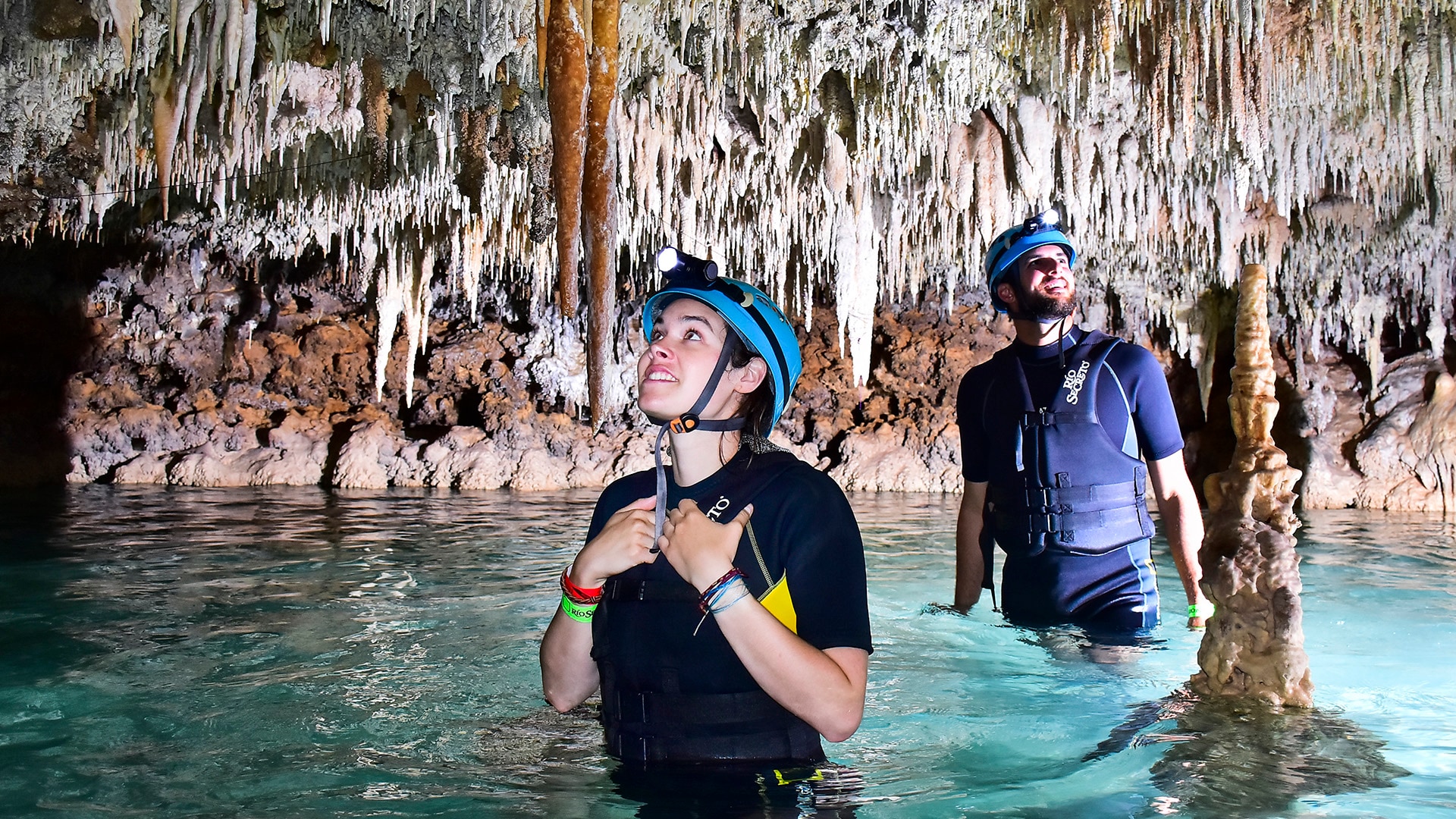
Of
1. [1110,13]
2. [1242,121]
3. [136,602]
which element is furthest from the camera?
[1242,121]

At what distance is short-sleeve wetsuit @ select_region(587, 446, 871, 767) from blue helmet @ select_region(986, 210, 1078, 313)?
187 centimetres

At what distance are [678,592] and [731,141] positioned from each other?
7.30 metres

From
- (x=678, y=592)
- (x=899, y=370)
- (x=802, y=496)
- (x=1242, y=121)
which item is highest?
(x=1242, y=121)

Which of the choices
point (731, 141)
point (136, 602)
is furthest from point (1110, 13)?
point (136, 602)

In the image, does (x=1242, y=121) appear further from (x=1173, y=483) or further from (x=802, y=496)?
(x=802, y=496)

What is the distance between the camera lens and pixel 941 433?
16297mm

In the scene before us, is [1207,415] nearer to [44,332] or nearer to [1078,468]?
[1078,468]

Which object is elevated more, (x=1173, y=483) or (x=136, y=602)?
(x=1173, y=483)

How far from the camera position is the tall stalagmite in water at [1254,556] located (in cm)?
288

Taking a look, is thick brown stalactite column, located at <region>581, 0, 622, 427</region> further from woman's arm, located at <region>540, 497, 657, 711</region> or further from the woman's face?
woman's arm, located at <region>540, 497, 657, 711</region>

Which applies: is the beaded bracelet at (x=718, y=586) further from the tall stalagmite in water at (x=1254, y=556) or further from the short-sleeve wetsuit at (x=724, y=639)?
the tall stalagmite in water at (x=1254, y=556)

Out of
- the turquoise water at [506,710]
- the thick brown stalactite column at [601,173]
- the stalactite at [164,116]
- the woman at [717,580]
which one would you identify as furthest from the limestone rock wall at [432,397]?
the woman at [717,580]

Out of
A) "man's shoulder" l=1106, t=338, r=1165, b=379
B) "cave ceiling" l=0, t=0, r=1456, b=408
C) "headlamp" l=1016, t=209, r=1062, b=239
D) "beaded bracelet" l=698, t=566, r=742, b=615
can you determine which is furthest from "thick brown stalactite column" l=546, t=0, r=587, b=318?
"beaded bracelet" l=698, t=566, r=742, b=615

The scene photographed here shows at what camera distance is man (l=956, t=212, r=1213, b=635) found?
3.34 meters
